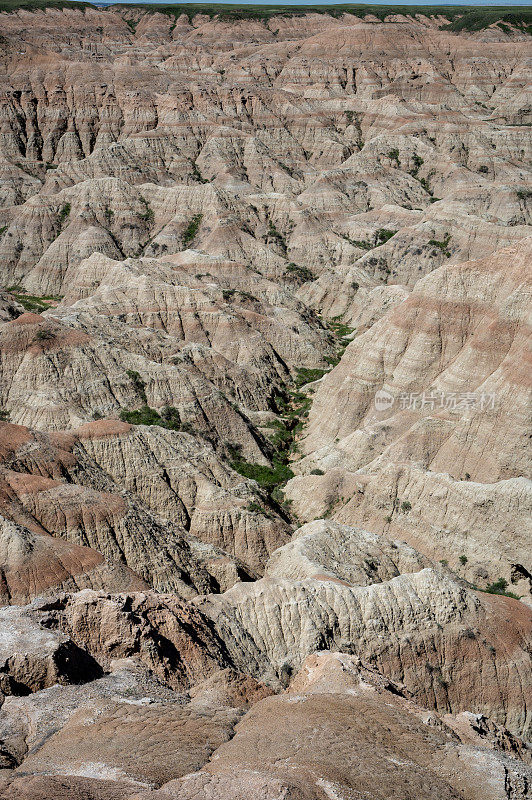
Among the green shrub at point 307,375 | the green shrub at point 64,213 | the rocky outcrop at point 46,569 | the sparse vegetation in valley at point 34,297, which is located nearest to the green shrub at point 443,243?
the green shrub at point 307,375

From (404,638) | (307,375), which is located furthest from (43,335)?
(404,638)

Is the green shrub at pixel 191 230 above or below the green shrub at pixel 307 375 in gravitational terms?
above

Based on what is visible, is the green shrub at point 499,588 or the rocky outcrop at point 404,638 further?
the green shrub at point 499,588

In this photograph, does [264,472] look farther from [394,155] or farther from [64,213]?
[394,155]

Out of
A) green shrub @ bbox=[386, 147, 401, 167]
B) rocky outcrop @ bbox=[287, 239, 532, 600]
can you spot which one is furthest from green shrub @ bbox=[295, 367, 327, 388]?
green shrub @ bbox=[386, 147, 401, 167]

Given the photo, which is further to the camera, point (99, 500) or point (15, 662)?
point (99, 500)

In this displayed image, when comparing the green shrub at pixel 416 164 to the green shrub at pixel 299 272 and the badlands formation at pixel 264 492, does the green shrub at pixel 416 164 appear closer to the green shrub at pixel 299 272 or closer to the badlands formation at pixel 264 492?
the badlands formation at pixel 264 492

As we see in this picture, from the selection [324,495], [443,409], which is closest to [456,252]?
[443,409]

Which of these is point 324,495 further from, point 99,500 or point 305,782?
point 305,782
